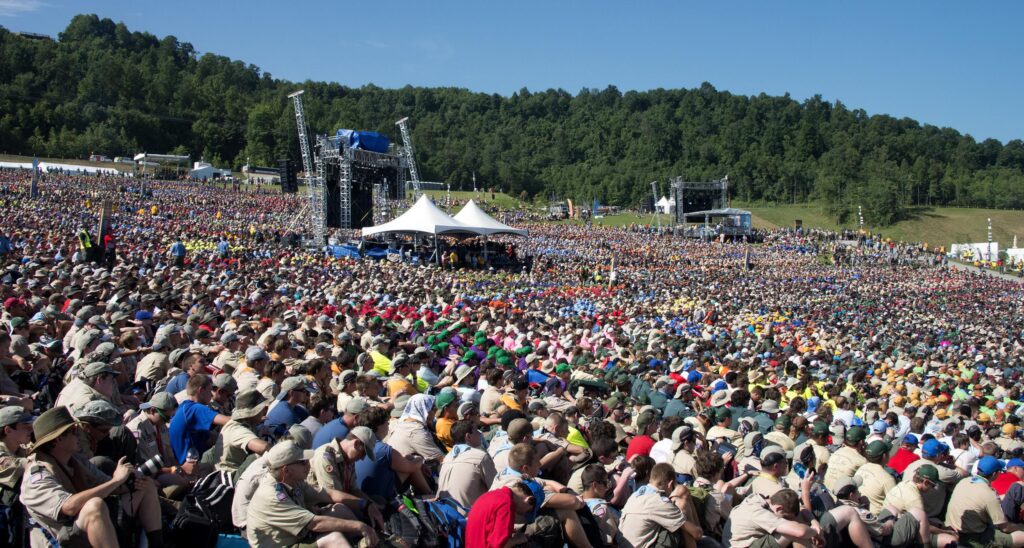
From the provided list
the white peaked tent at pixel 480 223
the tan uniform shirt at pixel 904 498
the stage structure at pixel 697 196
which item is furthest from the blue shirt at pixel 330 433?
the stage structure at pixel 697 196

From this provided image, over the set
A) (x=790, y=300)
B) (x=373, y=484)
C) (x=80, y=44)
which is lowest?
(x=790, y=300)

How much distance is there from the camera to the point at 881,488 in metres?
5.60

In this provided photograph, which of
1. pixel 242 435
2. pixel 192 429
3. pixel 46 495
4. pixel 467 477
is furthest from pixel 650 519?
pixel 46 495

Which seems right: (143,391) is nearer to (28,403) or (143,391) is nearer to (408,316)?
(28,403)

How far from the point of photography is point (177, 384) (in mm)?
6086

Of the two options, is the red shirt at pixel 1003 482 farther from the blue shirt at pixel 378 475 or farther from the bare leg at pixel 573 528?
the blue shirt at pixel 378 475

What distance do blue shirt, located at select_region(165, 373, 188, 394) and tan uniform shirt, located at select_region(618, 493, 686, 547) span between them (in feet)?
11.7

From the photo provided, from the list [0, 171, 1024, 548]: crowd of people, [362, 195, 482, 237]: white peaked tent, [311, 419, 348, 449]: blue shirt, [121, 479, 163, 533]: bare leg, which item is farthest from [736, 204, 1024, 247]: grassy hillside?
[121, 479, 163, 533]: bare leg

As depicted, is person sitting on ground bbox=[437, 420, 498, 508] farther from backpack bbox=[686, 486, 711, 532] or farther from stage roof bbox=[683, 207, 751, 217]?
stage roof bbox=[683, 207, 751, 217]

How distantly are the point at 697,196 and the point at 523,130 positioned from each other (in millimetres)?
82213

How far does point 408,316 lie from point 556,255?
23923 mm

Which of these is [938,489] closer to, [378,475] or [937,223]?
[378,475]

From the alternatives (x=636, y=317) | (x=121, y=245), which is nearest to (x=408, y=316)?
(x=636, y=317)

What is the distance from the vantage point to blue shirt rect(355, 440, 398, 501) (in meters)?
4.71
